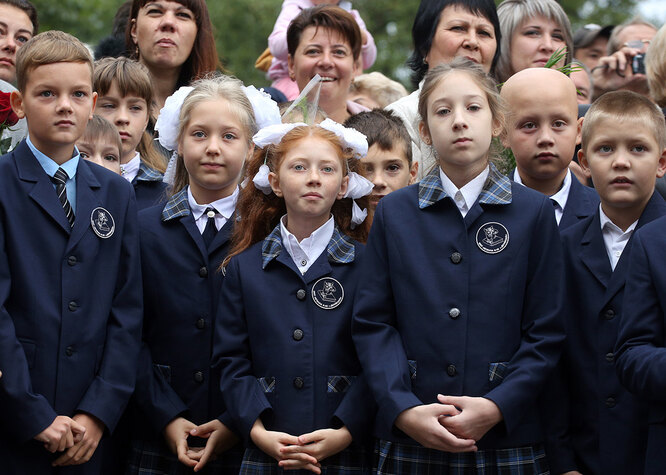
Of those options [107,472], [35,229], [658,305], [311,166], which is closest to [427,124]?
[311,166]

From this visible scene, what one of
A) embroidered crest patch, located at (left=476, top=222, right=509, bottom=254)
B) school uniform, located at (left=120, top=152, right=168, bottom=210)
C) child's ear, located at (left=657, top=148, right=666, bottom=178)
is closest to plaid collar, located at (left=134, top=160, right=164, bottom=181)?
school uniform, located at (left=120, top=152, right=168, bottom=210)

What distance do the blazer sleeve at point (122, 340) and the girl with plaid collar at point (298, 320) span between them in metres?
0.38

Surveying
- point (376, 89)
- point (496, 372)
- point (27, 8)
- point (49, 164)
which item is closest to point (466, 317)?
point (496, 372)

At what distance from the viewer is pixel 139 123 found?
229 inches

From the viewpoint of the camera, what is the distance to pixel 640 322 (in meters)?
3.83

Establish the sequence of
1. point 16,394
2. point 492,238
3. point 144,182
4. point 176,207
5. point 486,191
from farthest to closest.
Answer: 1. point 144,182
2. point 176,207
3. point 486,191
4. point 492,238
5. point 16,394

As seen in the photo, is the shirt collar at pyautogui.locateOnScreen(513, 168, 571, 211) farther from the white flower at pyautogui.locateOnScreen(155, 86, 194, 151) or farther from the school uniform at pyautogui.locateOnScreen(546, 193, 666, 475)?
the white flower at pyautogui.locateOnScreen(155, 86, 194, 151)

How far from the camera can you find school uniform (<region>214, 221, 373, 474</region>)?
4203mm

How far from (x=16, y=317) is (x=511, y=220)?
2.08 m

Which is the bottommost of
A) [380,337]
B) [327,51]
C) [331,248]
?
[380,337]

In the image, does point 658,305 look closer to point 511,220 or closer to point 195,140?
point 511,220

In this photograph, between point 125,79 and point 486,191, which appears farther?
point 125,79

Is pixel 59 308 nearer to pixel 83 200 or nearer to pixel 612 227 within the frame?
pixel 83 200

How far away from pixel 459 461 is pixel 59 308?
1.77 m
